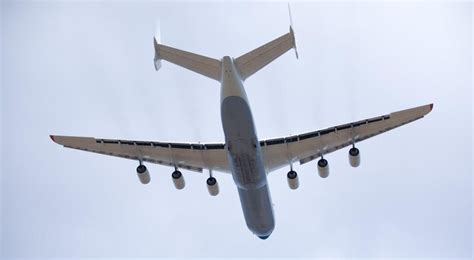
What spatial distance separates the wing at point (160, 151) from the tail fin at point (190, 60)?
5.20m

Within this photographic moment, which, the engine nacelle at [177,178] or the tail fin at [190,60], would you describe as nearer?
the tail fin at [190,60]

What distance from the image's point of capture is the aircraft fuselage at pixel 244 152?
26047 mm

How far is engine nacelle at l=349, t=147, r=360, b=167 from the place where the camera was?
31.1 m

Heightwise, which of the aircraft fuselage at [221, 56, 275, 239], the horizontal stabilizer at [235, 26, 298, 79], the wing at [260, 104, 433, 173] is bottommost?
the aircraft fuselage at [221, 56, 275, 239]

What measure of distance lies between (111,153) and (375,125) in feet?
42.5

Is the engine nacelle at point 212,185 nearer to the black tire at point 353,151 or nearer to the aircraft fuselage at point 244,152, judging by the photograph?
the aircraft fuselage at point 244,152

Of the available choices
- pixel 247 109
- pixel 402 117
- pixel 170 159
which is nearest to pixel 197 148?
pixel 170 159

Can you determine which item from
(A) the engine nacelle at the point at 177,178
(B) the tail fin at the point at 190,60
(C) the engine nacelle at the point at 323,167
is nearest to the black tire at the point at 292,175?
(C) the engine nacelle at the point at 323,167

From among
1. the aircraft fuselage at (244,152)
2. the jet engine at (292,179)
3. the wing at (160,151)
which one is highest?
the wing at (160,151)

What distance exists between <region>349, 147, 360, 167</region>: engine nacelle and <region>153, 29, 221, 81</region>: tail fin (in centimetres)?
750

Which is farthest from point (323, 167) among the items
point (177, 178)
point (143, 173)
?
point (143, 173)

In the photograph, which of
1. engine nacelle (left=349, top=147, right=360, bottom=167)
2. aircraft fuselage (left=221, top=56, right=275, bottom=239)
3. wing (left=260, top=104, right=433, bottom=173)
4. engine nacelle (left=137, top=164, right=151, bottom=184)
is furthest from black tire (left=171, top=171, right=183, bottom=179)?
engine nacelle (left=349, top=147, right=360, bottom=167)

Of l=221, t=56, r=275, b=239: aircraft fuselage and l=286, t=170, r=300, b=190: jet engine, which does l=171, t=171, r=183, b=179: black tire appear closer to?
l=221, t=56, r=275, b=239: aircraft fuselage

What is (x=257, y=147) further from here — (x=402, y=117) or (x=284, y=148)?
(x=402, y=117)
